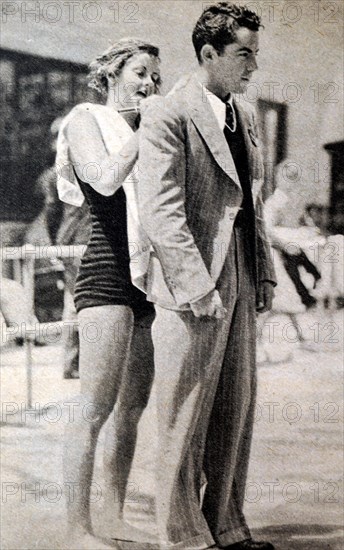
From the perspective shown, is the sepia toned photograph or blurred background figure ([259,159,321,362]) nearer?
the sepia toned photograph

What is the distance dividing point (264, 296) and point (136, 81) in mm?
894

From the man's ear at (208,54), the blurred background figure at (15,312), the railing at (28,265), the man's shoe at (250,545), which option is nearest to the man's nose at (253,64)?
the man's ear at (208,54)

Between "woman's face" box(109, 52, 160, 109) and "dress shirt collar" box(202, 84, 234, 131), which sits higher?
"woman's face" box(109, 52, 160, 109)

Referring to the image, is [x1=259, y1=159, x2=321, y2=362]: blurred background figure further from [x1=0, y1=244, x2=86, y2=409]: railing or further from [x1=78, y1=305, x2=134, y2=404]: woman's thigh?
[x1=0, y1=244, x2=86, y2=409]: railing

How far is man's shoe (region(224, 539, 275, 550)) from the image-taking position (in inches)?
102

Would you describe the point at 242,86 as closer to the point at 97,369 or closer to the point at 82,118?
the point at 82,118

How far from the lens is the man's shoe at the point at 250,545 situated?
258 cm

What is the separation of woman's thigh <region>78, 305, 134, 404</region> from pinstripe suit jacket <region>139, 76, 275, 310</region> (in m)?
0.15

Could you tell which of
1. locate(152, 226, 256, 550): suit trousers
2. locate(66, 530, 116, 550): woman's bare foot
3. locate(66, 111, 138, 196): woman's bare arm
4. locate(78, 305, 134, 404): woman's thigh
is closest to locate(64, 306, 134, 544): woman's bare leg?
locate(78, 305, 134, 404): woman's thigh

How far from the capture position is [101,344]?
253 centimetres

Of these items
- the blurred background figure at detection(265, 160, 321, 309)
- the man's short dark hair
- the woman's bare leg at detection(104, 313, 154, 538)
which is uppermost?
the man's short dark hair

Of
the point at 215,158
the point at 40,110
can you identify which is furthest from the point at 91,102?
the point at 215,158

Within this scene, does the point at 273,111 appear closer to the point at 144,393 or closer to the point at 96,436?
the point at 144,393

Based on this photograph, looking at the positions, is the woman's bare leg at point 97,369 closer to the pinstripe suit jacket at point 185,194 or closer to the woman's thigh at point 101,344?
the woman's thigh at point 101,344
